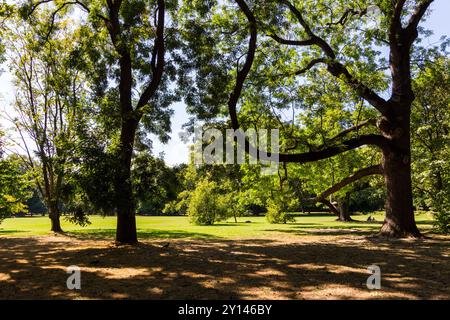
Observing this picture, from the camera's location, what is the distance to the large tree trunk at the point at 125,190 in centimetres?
1198

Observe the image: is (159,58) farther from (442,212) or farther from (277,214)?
(277,214)

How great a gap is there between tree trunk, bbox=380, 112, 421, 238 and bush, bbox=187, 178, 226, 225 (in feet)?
61.8

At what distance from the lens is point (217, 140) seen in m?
18.0

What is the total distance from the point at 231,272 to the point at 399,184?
1088cm

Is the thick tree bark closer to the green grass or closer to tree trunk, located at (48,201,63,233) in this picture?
the green grass

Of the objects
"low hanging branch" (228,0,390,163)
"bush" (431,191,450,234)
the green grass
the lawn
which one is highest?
"low hanging branch" (228,0,390,163)

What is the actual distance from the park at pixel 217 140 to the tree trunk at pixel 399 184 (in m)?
0.06

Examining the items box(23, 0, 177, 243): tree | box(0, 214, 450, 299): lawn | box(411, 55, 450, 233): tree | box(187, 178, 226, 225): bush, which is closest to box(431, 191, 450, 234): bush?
box(411, 55, 450, 233): tree

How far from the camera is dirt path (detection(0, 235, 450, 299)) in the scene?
256 inches

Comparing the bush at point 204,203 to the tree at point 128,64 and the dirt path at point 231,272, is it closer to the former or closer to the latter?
the tree at point 128,64

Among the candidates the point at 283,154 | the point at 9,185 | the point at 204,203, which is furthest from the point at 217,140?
the point at 204,203

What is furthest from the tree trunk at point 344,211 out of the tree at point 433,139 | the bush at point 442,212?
the bush at point 442,212
